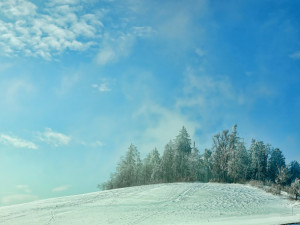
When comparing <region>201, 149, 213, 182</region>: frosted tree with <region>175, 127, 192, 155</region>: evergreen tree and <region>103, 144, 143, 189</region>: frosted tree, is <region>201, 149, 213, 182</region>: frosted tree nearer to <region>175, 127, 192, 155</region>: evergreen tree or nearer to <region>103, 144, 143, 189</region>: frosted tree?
<region>175, 127, 192, 155</region>: evergreen tree

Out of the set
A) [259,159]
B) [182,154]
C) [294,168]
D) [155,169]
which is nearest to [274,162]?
[259,159]

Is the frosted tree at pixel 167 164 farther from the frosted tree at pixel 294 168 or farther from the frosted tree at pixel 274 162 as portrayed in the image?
the frosted tree at pixel 294 168

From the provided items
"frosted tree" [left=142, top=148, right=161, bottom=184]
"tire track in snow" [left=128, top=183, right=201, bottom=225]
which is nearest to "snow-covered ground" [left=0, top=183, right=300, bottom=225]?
"tire track in snow" [left=128, top=183, right=201, bottom=225]

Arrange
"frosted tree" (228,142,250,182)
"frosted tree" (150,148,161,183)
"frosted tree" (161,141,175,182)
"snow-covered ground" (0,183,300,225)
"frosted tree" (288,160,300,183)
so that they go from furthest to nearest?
"frosted tree" (288,160,300,183), "frosted tree" (161,141,175,182), "frosted tree" (150,148,161,183), "frosted tree" (228,142,250,182), "snow-covered ground" (0,183,300,225)

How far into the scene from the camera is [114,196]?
113 feet

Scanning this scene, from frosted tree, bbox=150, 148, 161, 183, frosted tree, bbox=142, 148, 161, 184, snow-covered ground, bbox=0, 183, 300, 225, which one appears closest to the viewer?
snow-covered ground, bbox=0, 183, 300, 225

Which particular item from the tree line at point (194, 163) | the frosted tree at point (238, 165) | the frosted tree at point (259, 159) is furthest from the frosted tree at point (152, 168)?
the frosted tree at point (259, 159)

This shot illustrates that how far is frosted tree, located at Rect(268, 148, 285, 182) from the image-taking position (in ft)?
215

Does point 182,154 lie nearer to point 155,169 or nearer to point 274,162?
point 155,169

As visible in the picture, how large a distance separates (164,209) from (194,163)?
37353 mm

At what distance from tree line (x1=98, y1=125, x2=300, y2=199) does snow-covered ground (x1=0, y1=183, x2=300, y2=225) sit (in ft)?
87.1

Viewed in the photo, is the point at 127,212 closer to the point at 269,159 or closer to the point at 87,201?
the point at 87,201

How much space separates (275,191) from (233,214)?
1380 cm

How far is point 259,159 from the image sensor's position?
212ft
